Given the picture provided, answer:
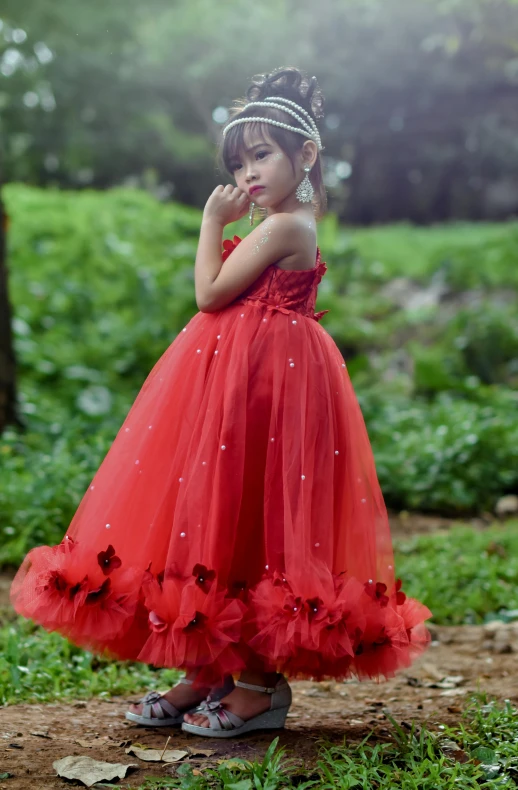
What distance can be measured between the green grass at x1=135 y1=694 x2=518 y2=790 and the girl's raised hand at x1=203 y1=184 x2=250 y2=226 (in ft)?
4.72

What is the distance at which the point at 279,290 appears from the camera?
2.49 metres

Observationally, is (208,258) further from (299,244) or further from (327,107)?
(327,107)

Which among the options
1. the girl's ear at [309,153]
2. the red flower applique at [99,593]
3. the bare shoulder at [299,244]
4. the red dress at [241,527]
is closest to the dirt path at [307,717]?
the red dress at [241,527]

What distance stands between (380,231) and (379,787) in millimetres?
13629

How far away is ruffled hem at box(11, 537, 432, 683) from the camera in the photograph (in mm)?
2184

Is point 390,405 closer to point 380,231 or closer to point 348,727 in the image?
point 348,727

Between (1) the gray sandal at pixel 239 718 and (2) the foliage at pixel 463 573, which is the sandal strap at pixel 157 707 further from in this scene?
(2) the foliage at pixel 463 573

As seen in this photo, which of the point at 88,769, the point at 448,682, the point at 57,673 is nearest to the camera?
the point at 88,769

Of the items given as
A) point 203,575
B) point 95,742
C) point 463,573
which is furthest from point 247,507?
point 463,573

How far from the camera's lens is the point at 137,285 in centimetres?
802

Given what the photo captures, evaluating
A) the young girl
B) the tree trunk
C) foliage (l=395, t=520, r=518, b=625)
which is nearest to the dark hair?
the young girl

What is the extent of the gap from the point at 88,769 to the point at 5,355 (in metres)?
3.52

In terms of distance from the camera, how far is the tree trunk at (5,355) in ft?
17.0

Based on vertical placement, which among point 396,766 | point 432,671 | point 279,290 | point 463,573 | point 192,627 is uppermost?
point 279,290
